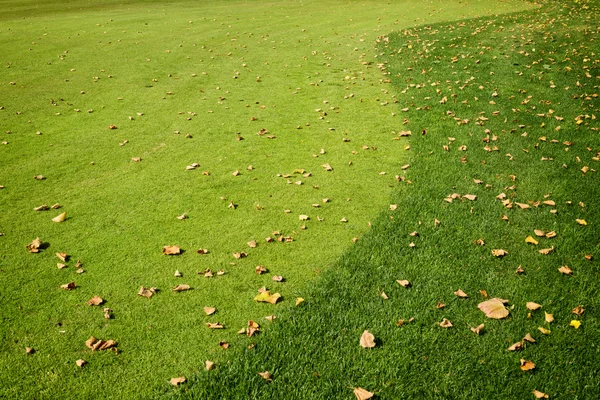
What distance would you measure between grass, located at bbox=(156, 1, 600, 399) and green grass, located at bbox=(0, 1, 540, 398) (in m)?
0.29

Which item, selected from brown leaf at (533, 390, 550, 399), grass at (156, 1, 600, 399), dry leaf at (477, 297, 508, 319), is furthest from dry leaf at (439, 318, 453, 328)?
brown leaf at (533, 390, 550, 399)

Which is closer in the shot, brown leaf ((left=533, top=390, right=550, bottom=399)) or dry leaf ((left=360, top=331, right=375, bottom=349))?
brown leaf ((left=533, top=390, right=550, bottom=399))

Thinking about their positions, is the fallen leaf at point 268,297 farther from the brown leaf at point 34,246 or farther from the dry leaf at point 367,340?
the brown leaf at point 34,246

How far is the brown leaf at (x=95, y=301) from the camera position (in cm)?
350

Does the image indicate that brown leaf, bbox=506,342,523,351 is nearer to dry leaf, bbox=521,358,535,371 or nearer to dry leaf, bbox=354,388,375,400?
dry leaf, bbox=521,358,535,371

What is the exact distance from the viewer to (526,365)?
9.99ft

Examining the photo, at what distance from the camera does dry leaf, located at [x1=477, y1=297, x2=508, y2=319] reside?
3.48m

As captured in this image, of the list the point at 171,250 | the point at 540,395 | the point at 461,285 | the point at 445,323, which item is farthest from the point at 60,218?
the point at 540,395

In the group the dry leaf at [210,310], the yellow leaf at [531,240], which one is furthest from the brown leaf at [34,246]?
the yellow leaf at [531,240]

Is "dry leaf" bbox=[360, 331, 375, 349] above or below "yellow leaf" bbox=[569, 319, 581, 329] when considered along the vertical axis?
above

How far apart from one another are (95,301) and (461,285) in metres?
3.40

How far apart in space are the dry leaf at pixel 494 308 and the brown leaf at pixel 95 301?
3.40 m

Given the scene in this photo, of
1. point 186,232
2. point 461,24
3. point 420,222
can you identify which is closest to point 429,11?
point 461,24

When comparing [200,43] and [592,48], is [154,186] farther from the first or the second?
[592,48]
